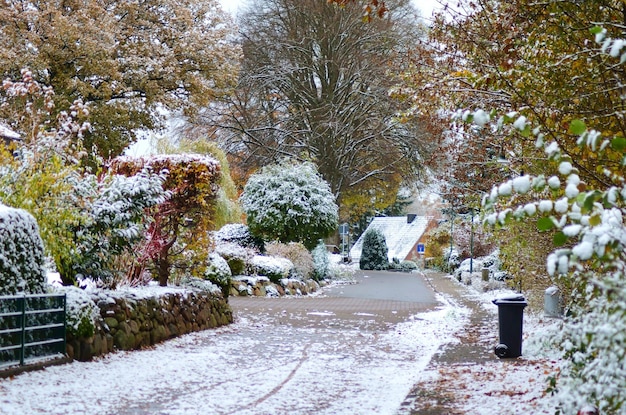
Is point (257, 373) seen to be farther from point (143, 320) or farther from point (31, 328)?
point (31, 328)

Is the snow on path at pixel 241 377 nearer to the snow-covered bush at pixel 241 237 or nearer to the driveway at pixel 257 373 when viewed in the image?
the driveway at pixel 257 373

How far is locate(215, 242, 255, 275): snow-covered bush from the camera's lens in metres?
21.2

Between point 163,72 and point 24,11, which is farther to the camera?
point 163,72

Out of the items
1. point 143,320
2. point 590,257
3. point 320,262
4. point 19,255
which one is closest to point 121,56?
point 320,262

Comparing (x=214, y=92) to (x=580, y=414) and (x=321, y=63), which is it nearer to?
(x=321, y=63)

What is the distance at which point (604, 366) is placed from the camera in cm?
375

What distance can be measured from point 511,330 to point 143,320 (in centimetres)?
555

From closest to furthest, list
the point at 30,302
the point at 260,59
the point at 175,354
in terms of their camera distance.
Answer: the point at 30,302 < the point at 175,354 < the point at 260,59

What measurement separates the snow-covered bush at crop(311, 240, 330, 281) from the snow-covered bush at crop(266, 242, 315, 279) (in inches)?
72.3

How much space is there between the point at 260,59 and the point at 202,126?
4.59 meters

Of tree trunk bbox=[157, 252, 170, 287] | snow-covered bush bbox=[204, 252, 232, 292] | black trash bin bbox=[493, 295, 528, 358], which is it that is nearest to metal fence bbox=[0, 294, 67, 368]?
tree trunk bbox=[157, 252, 170, 287]

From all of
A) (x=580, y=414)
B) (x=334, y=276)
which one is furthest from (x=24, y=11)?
(x=580, y=414)

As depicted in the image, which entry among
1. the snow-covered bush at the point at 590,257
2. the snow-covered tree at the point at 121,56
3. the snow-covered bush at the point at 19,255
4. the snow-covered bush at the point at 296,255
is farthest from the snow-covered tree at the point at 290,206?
the snow-covered bush at the point at 590,257

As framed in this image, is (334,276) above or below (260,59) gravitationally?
below
